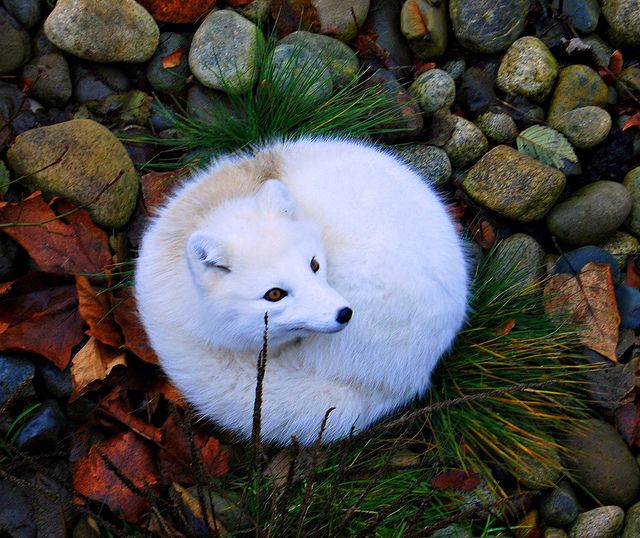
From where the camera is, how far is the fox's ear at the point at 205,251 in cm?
260

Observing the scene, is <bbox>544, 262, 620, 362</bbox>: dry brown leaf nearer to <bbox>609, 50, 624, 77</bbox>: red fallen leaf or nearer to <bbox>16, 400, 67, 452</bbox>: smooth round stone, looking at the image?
<bbox>609, 50, 624, 77</bbox>: red fallen leaf

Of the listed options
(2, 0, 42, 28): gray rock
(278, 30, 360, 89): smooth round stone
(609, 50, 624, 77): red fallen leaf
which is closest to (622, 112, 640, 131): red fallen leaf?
(609, 50, 624, 77): red fallen leaf

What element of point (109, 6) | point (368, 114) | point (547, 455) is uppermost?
point (109, 6)

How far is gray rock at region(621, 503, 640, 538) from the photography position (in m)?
3.34

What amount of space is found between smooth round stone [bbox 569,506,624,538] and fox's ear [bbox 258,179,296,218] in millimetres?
2206

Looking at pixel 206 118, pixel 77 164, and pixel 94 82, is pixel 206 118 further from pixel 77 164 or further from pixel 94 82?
pixel 77 164

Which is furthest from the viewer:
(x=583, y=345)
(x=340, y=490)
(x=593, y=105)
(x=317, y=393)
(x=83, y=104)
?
(x=593, y=105)

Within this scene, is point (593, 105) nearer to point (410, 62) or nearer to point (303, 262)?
point (410, 62)

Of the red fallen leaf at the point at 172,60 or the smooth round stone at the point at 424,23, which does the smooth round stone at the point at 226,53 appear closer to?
the red fallen leaf at the point at 172,60

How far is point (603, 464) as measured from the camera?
3457 millimetres

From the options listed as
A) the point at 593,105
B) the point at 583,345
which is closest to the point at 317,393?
the point at 583,345

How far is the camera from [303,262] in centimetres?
266

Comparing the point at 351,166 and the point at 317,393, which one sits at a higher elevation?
the point at 351,166

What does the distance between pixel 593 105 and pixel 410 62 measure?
1.26 m
